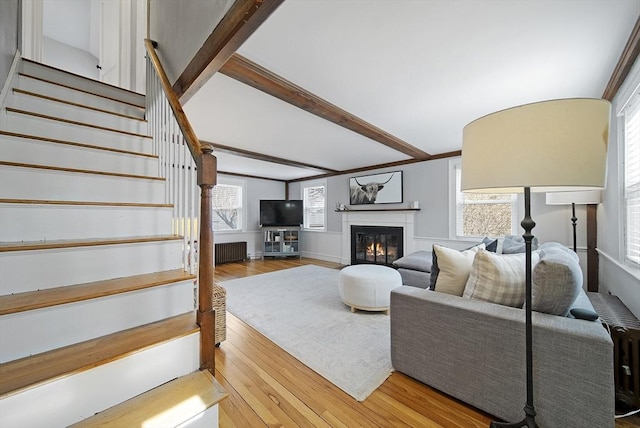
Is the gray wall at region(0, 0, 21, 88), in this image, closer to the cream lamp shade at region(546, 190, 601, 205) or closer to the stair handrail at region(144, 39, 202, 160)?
the stair handrail at region(144, 39, 202, 160)

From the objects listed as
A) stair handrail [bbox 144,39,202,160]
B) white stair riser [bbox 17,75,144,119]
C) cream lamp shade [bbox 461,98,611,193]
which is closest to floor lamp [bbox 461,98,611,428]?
cream lamp shade [bbox 461,98,611,193]

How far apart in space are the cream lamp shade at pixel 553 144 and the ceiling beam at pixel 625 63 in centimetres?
135

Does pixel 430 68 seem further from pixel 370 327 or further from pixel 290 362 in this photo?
pixel 290 362

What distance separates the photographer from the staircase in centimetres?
97

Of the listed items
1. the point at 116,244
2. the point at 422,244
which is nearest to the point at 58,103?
the point at 116,244

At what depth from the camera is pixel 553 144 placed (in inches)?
35.6

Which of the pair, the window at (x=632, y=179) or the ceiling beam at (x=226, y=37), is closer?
the ceiling beam at (x=226, y=37)

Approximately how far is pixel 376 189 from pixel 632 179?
12.2 feet

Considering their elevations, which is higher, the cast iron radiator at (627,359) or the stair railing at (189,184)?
the stair railing at (189,184)

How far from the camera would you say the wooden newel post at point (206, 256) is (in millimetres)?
1297

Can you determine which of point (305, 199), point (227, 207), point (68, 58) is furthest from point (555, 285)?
point (68, 58)

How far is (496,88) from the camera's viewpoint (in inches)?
89.2

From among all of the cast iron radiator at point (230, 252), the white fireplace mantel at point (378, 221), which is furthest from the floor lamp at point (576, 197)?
the cast iron radiator at point (230, 252)

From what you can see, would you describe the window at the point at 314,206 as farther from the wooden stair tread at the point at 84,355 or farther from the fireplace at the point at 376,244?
the wooden stair tread at the point at 84,355
